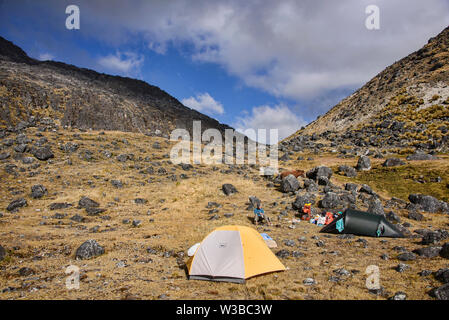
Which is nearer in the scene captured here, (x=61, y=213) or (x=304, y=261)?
(x=304, y=261)

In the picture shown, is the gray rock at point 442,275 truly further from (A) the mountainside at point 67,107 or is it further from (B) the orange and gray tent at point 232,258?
(A) the mountainside at point 67,107

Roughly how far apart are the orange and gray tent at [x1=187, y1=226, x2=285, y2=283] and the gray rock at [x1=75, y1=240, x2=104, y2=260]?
5.17 meters

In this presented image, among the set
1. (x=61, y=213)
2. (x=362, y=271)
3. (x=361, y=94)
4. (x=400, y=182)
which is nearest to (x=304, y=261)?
(x=362, y=271)

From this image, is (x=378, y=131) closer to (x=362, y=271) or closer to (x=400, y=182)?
(x=400, y=182)

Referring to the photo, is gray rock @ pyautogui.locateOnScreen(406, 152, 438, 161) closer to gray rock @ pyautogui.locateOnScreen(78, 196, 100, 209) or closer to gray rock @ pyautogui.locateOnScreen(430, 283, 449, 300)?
gray rock @ pyautogui.locateOnScreen(430, 283, 449, 300)

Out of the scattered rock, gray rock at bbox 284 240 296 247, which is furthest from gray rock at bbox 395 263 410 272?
the scattered rock

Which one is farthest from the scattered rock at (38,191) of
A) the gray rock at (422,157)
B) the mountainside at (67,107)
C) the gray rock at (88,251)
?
the gray rock at (422,157)

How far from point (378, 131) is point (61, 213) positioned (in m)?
58.8

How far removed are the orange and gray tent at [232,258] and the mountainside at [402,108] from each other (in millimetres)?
41864

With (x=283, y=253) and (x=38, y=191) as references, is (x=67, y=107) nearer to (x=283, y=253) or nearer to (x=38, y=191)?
(x=38, y=191)

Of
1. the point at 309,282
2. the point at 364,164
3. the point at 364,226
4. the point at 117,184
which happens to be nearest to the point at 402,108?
the point at 364,164

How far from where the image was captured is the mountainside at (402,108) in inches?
1766

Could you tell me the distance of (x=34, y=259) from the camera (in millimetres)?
11062

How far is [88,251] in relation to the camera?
1168 centimetres
